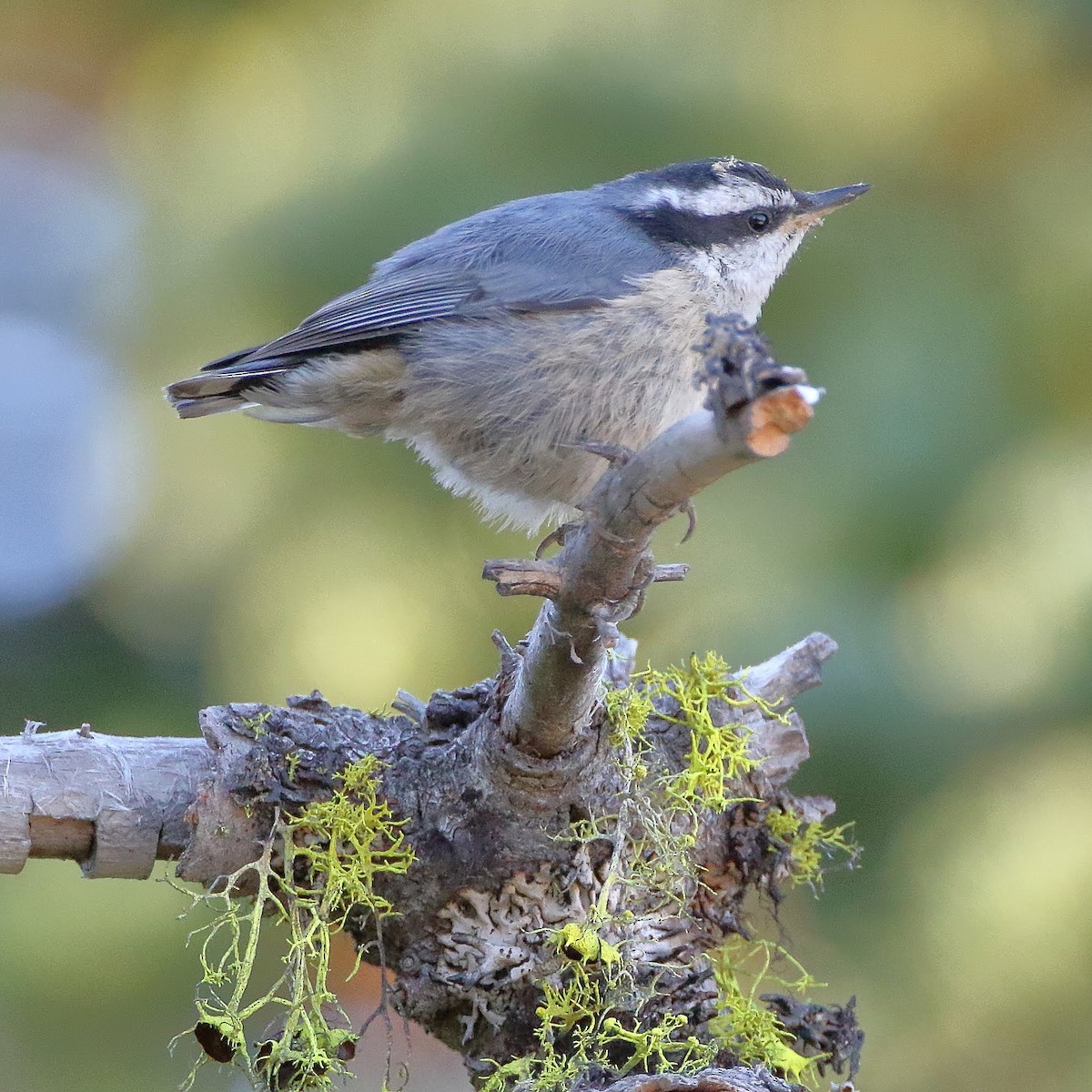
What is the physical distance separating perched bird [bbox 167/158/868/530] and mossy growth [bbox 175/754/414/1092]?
2.02 feet

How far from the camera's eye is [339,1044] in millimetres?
1581

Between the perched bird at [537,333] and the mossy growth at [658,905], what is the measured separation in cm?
45

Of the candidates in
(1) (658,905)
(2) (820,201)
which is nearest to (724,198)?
(2) (820,201)

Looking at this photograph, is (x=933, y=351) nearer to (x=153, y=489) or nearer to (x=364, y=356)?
(x=364, y=356)

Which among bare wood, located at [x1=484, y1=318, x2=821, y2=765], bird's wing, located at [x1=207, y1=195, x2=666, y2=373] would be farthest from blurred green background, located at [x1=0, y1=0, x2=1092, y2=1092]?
bare wood, located at [x1=484, y1=318, x2=821, y2=765]

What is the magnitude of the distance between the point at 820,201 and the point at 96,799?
1.49 metres

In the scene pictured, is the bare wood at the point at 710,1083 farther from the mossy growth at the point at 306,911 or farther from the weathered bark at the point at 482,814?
the mossy growth at the point at 306,911

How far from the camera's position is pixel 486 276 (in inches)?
83.7

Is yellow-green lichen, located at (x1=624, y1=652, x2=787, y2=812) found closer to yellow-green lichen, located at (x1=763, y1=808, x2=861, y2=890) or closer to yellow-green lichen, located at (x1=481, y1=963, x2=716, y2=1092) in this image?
yellow-green lichen, located at (x1=763, y1=808, x2=861, y2=890)

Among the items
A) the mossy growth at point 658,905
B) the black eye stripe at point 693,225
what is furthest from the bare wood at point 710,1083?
the black eye stripe at point 693,225

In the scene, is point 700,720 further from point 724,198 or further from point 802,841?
point 724,198

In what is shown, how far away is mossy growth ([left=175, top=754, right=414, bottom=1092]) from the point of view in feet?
5.07

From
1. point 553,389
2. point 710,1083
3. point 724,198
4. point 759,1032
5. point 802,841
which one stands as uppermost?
point 724,198

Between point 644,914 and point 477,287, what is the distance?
108 cm
